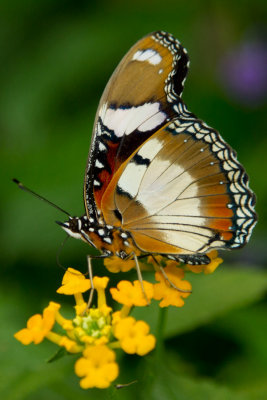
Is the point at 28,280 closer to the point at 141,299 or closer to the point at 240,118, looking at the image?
the point at 141,299

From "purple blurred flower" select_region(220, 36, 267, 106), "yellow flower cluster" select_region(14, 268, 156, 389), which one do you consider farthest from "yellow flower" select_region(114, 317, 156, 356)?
"purple blurred flower" select_region(220, 36, 267, 106)

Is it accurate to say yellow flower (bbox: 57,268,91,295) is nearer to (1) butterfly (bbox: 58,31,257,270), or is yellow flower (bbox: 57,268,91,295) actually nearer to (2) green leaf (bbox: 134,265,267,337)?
(1) butterfly (bbox: 58,31,257,270)

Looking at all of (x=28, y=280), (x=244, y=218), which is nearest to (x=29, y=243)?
(x=28, y=280)

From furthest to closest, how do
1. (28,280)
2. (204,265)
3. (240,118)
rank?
1. (240,118)
2. (28,280)
3. (204,265)

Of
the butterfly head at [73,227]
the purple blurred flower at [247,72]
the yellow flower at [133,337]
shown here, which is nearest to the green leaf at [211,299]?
the butterfly head at [73,227]

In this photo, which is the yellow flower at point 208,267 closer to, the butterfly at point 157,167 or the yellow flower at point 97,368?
the butterfly at point 157,167

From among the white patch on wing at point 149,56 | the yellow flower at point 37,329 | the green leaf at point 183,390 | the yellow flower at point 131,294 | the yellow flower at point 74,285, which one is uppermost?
the white patch on wing at point 149,56
